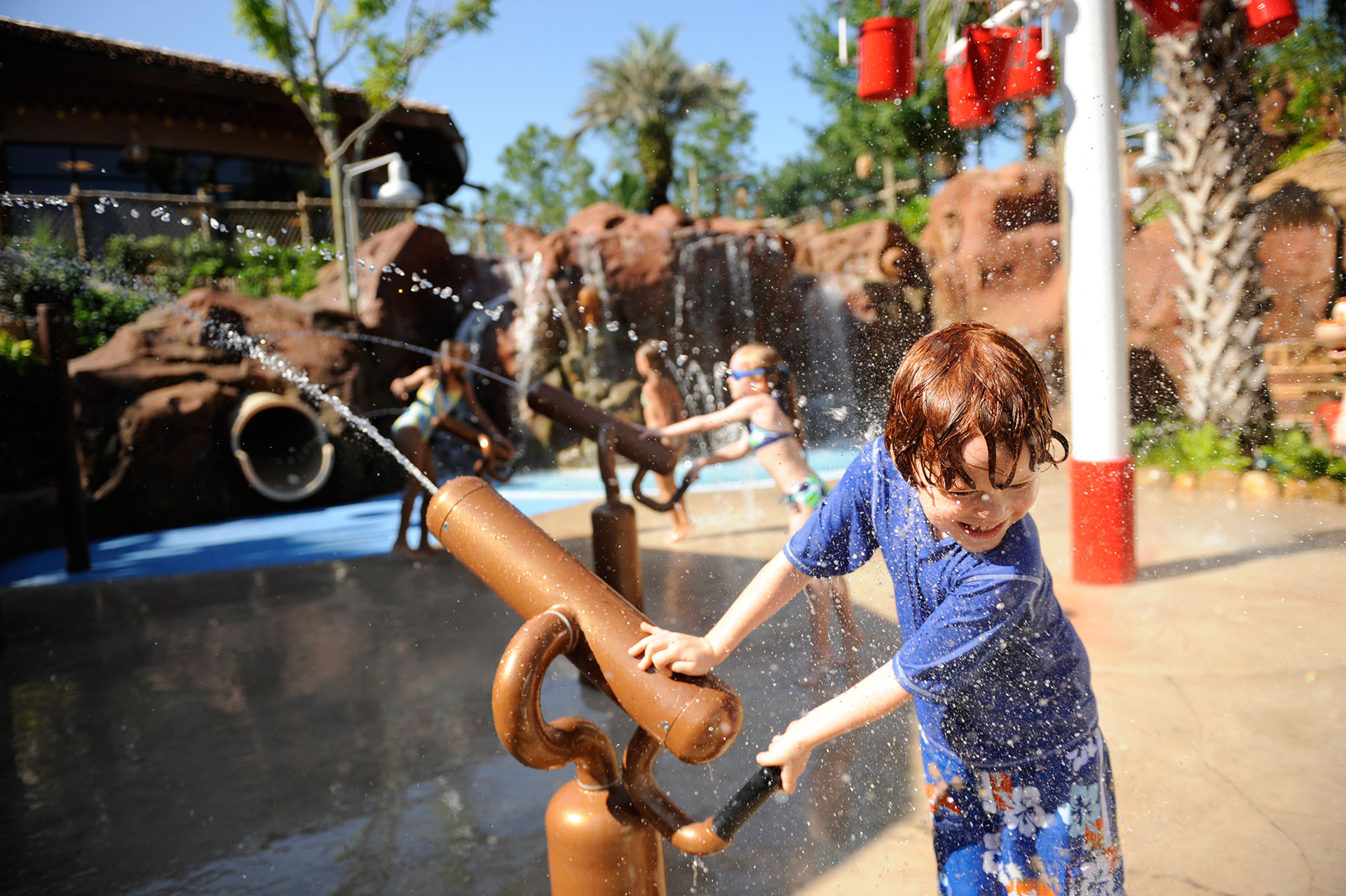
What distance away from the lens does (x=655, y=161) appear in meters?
28.7

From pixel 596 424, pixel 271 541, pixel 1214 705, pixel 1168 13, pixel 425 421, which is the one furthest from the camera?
pixel 271 541

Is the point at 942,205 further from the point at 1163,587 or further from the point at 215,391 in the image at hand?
the point at 215,391

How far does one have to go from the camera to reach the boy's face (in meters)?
1.14

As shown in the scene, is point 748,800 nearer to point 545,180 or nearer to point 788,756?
point 788,756

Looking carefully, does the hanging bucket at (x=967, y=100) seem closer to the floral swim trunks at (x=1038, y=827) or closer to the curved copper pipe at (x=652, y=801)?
the floral swim trunks at (x=1038, y=827)

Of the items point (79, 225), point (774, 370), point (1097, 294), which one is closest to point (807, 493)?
point (774, 370)

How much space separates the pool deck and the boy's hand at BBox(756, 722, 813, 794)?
95cm

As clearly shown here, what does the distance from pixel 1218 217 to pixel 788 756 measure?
7.03 meters

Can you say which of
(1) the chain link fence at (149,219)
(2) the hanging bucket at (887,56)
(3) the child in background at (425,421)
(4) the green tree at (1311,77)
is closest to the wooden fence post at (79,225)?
(1) the chain link fence at (149,219)

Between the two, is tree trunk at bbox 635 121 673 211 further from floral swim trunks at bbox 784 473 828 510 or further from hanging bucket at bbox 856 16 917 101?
floral swim trunks at bbox 784 473 828 510

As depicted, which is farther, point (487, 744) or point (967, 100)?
point (967, 100)

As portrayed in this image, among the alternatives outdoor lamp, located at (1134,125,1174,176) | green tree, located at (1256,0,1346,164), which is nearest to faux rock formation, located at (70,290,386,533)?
outdoor lamp, located at (1134,125,1174,176)

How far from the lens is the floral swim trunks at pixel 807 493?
3637mm

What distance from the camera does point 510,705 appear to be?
135 cm
